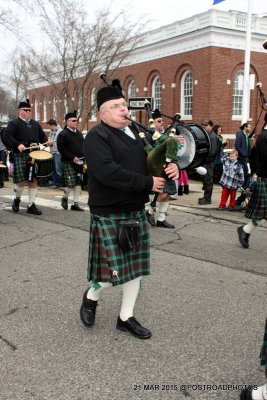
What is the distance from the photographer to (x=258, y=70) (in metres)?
22.8

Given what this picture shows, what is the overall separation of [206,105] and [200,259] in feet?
57.9

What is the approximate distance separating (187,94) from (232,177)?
621 inches

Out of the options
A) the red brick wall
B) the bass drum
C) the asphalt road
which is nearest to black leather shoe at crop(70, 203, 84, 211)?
the asphalt road

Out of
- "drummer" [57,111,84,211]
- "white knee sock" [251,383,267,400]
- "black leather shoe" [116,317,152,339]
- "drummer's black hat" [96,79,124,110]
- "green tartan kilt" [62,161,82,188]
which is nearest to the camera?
"white knee sock" [251,383,267,400]

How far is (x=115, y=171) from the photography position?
280 centimetres

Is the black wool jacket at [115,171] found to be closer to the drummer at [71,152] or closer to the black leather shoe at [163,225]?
the black leather shoe at [163,225]

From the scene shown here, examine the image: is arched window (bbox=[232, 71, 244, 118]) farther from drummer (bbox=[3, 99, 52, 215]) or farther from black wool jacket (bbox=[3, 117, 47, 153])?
black wool jacket (bbox=[3, 117, 47, 153])

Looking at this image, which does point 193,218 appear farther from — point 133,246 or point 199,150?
point 133,246

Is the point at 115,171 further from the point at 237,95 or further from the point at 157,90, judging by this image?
the point at 157,90

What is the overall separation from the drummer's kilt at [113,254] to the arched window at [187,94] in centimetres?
2052

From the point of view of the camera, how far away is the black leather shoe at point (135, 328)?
312 cm

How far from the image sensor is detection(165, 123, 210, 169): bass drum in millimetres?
5543

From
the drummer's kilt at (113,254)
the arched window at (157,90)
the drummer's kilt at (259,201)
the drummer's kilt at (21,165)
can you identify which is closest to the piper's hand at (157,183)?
the drummer's kilt at (113,254)

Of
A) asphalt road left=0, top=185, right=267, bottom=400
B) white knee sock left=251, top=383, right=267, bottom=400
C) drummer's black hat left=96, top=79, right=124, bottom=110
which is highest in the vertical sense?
drummer's black hat left=96, top=79, right=124, bottom=110
